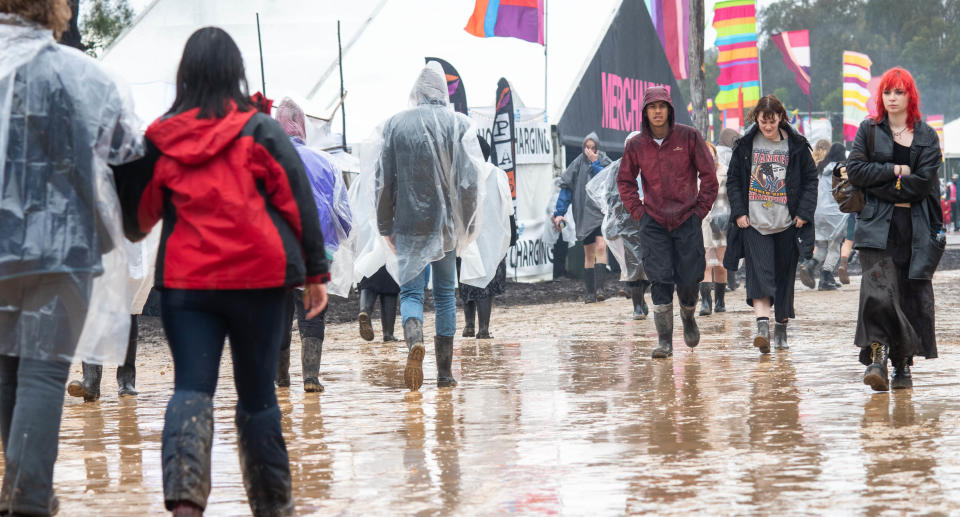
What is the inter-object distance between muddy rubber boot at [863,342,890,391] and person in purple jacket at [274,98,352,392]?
2.85m

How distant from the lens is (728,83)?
2798 centimetres

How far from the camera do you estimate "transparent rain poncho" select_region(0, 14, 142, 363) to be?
385 centimetres

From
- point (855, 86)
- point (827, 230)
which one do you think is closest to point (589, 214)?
point (827, 230)

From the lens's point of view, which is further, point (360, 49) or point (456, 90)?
point (360, 49)

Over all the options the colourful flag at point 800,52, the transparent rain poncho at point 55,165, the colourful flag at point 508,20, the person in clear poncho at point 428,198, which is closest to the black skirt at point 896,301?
the person in clear poncho at point 428,198

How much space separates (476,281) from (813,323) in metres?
3.28

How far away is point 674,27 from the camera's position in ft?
77.3

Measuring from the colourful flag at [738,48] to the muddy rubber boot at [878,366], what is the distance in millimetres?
20765

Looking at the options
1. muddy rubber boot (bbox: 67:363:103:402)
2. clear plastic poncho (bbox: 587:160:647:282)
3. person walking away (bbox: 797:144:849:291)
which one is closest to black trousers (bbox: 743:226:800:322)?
clear plastic poncho (bbox: 587:160:647:282)

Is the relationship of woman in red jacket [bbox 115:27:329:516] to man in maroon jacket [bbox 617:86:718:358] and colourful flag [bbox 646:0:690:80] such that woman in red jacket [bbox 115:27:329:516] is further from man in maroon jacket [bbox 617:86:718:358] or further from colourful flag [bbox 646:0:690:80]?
colourful flag [bbox 646:0:690:80]

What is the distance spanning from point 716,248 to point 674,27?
11.5 metres

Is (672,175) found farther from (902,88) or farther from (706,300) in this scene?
(706,300)

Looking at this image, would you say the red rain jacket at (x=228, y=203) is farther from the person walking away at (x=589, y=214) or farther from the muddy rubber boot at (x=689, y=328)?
the person walking away at (x=589, y=214)

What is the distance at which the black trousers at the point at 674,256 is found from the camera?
8.70 meters
